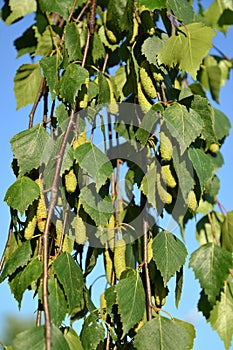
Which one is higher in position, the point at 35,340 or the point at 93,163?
the point at 93,163

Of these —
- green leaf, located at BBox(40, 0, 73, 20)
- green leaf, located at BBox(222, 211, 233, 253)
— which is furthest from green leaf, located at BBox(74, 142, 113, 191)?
green leaf, located at BBox(222, 211, 233, 253)

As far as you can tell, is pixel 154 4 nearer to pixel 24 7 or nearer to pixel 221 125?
pixel 24 7

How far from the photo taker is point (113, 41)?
120cm

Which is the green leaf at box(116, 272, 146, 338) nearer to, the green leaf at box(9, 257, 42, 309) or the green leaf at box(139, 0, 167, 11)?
the green leaf at box(9, 257, 42, 309)

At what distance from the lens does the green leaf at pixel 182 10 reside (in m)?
1.00

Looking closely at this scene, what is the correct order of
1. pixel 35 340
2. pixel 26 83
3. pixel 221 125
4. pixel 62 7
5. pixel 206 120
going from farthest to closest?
1. pixel 221 125
2. pixel 26 83
3. pixel 62 7
4. pixel 206 120
5. pixel 35 340

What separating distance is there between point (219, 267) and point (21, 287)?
16.0 inches

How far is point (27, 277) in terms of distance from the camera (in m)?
0.86

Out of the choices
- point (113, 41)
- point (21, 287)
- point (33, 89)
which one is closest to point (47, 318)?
point (21, 287)

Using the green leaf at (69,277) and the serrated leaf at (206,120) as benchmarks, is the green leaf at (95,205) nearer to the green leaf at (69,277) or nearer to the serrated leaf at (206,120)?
the green leaf at (69,277)

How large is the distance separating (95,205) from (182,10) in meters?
0.36

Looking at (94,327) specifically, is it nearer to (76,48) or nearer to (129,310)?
(129,310)

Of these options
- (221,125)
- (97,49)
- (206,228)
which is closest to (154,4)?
(97,49)

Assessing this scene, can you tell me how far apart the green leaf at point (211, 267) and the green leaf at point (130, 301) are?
0.73 feet
